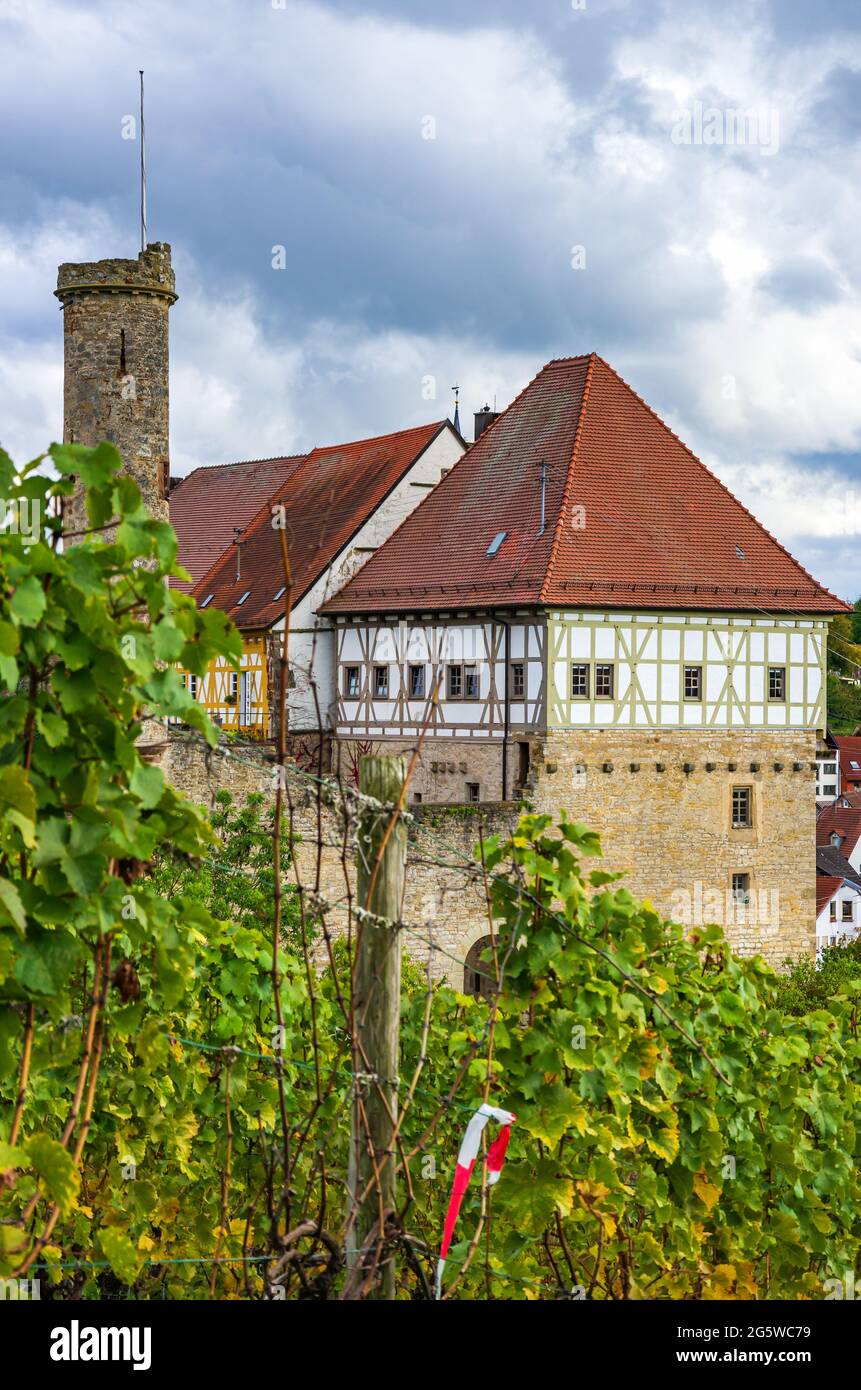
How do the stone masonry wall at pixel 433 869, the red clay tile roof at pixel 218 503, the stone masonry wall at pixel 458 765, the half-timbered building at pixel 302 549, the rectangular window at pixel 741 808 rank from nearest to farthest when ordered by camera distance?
the stone masonry wall at pixel 433 869 < the stone masonry wall at pixel 458 765 < the rectangular window at pixel 741 808 < the half-timbered building at pixel 302 549 < the red clay tile roof at pixel 218 503

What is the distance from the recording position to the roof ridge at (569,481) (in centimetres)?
2656

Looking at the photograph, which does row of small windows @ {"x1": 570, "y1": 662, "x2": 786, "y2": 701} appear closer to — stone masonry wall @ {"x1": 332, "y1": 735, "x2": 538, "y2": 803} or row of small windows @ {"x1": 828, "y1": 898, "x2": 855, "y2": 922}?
stone masonry wall @ {"x1": 332, "y1": 735, "x2": 538, "y2": 803}

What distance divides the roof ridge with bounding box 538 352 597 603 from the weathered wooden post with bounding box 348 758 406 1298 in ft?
70.4

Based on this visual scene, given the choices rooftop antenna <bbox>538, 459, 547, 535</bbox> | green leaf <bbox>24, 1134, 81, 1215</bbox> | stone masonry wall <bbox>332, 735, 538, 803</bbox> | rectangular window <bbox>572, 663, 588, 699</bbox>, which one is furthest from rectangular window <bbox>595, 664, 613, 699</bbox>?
green leaf <bbox>24, 1134, 81, 1215</bbox>

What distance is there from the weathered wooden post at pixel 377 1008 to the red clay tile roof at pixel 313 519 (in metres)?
26.4

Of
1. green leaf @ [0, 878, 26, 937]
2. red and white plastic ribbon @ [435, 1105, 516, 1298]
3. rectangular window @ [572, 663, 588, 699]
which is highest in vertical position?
rectangular window @ [572, 663, 588, 699]

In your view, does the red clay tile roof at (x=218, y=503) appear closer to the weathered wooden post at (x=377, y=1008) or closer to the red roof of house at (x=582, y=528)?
the red roof of house at (x=582, y=528)

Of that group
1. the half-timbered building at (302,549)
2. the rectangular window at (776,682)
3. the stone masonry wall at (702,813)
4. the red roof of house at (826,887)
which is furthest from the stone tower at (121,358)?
the red roof of house at (826,887)

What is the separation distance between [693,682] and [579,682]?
2.17 meters

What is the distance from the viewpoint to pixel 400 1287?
237 inches

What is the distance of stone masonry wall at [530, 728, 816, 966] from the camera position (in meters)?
26.2

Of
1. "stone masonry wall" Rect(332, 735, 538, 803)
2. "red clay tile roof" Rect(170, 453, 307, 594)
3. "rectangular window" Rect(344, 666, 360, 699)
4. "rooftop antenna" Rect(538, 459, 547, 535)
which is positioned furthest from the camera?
"red clay tile roof" Rect(170, 453, 307, 594)
